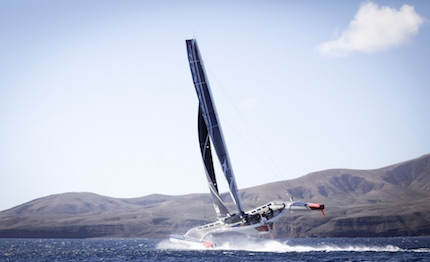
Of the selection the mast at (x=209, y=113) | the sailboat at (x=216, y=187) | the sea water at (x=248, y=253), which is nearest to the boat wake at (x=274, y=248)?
the sea water at (x=248, y=253)

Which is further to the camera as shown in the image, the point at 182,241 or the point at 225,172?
the point at 182,241

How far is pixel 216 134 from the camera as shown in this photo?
56.2 meters

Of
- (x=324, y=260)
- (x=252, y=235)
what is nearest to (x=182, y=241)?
(x=252, y=235)

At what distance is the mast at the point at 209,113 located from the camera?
183ft

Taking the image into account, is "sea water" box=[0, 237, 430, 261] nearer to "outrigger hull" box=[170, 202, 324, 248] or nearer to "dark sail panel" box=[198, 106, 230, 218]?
"outrigger hull" box=[170, 202, 324, 248]

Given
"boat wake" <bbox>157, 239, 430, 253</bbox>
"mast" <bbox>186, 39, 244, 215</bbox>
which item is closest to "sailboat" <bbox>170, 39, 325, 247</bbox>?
"mast" <bbox>186, 39, 244, 215</bbox>

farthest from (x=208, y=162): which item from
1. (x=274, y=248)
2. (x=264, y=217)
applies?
(x=274, y=248)

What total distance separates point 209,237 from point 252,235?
23.9 ft

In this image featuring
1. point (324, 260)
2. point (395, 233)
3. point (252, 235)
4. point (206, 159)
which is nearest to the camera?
point (324, 260)

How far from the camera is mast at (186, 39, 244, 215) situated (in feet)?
183

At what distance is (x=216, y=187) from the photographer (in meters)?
60.3

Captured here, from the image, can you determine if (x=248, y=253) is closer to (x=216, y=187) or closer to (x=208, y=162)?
(x=216, y=187)

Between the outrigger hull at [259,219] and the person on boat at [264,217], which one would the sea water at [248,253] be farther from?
the person on boat at [264,217]

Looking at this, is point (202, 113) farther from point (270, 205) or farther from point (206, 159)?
point (270, 205)
